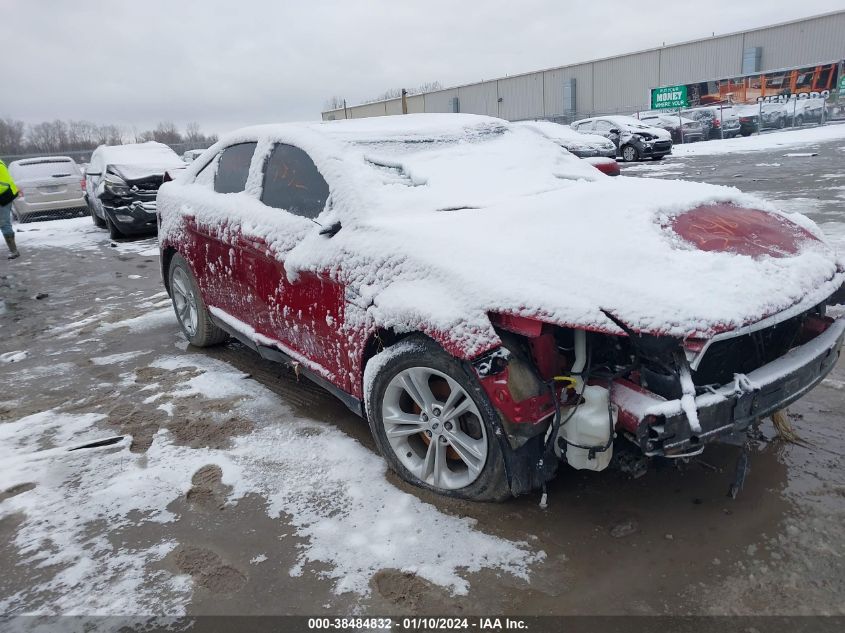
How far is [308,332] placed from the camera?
321 centimetres

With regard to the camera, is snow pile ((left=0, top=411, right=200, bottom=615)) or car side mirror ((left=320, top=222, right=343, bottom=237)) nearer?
snow pile ((left=0, top=411, right=200, bottom=615))

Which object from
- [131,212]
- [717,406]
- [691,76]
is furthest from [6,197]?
[691,76]

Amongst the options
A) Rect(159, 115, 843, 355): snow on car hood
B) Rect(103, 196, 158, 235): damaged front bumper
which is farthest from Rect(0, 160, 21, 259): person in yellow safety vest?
Rect(159, 115, 843, 355): snow on car hood

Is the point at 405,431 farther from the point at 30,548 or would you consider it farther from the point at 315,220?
the point at 30,548

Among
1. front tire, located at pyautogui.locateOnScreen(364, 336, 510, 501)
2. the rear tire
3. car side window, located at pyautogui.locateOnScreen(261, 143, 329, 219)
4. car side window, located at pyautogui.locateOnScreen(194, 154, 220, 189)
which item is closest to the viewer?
front tire, located at pyautogui.locateOnScreen(364, 336, 510, 501)

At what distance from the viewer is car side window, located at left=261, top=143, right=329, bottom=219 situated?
322 centimetres

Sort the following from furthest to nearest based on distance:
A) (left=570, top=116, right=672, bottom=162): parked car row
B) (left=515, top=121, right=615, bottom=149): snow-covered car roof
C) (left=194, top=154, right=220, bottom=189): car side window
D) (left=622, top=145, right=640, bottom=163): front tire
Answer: (left=622, top=145, right=640, bottom=163): front tire
(left=570, top=116, right=672, bottom=162): parked car row
(left=515, top=121, right=615, bottom=149): snow-covered car roof
(left=194, top=154, right=220, bottom=189): car side window

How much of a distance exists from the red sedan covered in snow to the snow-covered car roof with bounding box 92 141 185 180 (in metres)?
8.20

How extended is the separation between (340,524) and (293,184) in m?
1.89

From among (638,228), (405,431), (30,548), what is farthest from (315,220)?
(30,548)

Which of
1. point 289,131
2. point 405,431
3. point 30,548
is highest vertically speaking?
point 289,131

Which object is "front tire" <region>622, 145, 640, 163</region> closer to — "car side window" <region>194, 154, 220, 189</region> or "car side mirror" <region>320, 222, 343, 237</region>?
"car side window" <region>194, 154, 220, 189</region>

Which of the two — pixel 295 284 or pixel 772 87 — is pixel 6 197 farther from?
pixel 772 87

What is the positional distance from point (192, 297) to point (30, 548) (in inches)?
93.4
